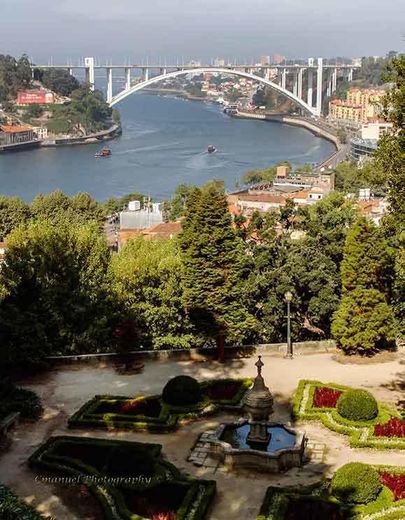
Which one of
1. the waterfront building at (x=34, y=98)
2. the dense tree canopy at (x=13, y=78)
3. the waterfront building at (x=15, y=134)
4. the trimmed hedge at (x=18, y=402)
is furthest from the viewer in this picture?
the dense tree canopy at (x=13, y=78)

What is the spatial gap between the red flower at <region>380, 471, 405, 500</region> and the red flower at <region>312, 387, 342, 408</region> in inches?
71.4

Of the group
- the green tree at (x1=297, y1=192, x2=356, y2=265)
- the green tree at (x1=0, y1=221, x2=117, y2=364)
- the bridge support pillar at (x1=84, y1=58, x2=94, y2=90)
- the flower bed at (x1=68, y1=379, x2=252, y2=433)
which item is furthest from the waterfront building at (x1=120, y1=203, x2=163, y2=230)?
the bridge support pillar at (x1=84, y1=58, x2=94, y2=90)

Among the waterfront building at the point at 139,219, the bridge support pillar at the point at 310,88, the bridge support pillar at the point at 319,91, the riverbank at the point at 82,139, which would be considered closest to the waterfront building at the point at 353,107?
the bridge support pillar at the point at 319,91

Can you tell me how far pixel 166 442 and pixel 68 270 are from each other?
5.57 meters

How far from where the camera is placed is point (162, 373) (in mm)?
10906

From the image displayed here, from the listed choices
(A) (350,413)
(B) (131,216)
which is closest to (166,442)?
(A) (350,413)

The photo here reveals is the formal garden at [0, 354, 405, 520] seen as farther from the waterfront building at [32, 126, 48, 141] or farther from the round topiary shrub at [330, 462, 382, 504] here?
the waterfront building at [32, 126, 48, 141]

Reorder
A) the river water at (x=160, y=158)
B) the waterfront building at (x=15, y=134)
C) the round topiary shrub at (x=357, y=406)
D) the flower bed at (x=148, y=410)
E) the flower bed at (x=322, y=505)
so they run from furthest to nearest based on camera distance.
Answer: the waterfront building at (x=15, y=134) < the river water at (x=160, y=158) < the flower bed at (x=148, y=410) < the round topiary shrub at (x=357, y=406) < the flower bed at (x=322, y=505)

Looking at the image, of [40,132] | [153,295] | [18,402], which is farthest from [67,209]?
[40,132]

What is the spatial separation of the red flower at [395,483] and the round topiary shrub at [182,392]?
103 inches

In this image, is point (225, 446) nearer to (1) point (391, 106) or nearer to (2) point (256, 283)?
(1) point (391, 106)

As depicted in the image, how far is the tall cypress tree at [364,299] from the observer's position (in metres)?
11.4

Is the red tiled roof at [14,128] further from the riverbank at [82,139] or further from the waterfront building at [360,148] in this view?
the waterfront building at [360,148]

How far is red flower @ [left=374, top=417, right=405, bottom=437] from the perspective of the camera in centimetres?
846
